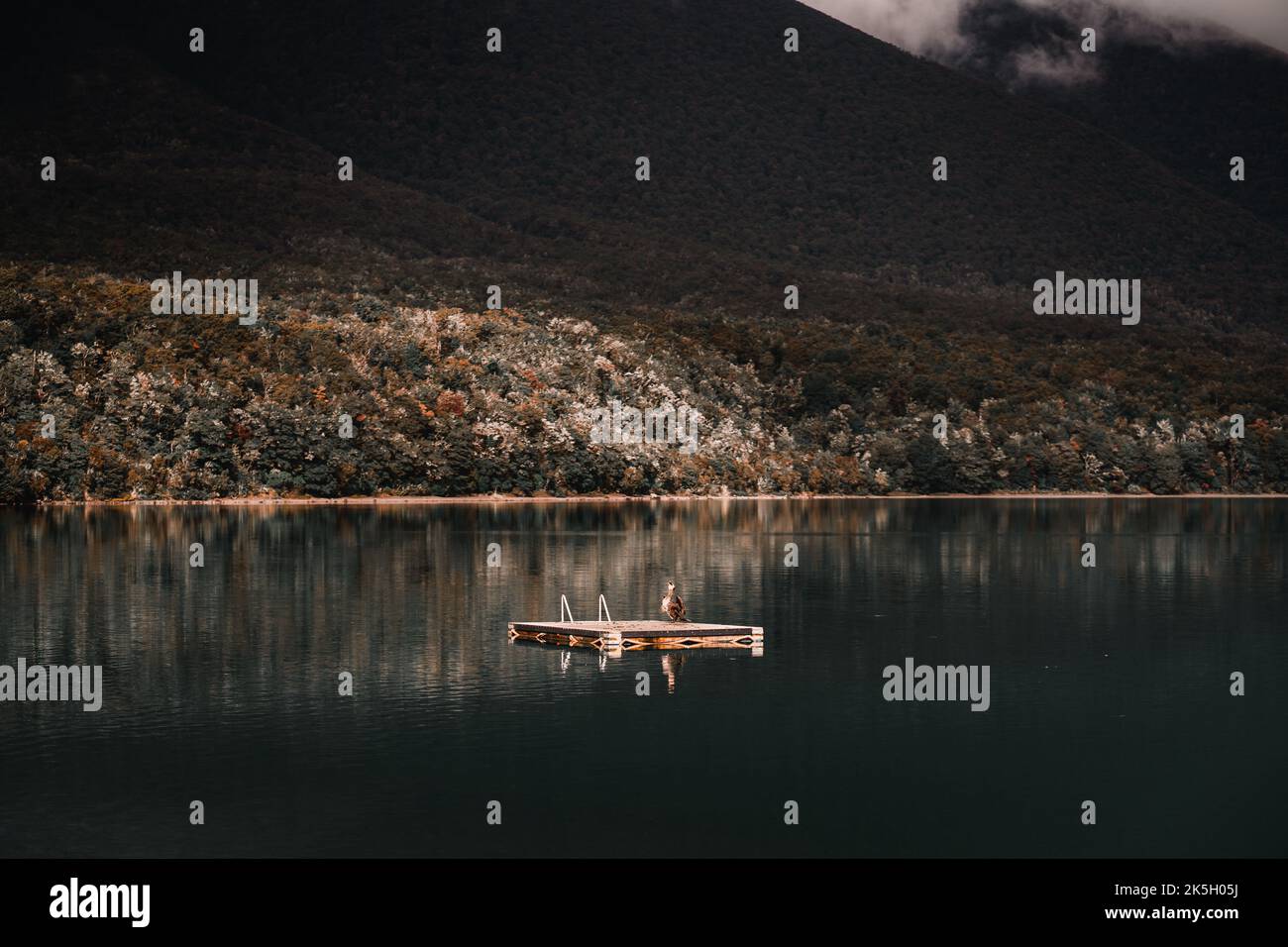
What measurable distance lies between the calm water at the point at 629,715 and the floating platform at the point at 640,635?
2.37ft

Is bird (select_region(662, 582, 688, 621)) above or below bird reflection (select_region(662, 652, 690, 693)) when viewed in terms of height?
above

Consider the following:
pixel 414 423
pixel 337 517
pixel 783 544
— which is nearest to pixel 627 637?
pixel 783 544

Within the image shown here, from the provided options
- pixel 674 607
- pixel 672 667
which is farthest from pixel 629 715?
pixel 674 607

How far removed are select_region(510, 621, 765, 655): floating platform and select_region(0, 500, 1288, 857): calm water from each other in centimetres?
72

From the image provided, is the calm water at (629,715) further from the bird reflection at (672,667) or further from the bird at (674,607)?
the bird at (674,607)

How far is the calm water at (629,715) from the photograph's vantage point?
3872 centimetres

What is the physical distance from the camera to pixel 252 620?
7169 centimetres

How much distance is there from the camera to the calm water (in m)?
38.7

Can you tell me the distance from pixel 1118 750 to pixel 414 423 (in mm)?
144447

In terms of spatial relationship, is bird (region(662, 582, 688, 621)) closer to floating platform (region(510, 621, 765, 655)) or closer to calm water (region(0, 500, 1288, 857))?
floating platform (region(510, 621, 765, 655))

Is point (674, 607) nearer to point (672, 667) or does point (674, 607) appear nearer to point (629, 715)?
point (672, 667)

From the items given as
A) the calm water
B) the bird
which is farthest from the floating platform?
the calm water

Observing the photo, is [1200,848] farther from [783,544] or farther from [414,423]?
[414,423]

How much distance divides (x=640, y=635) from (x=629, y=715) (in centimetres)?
1293
